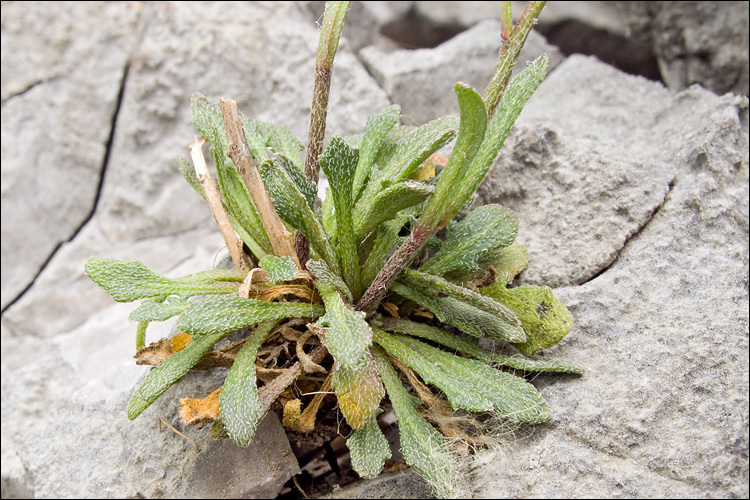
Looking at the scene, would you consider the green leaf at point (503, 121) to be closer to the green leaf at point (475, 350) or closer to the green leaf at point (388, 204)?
the green leaf at point (388, 204)

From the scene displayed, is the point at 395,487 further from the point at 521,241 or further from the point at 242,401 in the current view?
the point at 521,241

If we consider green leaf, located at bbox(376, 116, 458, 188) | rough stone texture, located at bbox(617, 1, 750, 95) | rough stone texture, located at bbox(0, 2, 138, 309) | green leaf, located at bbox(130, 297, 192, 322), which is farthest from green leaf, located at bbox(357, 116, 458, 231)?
rough stone texture, located at bbox(0, 2, 138, 309)

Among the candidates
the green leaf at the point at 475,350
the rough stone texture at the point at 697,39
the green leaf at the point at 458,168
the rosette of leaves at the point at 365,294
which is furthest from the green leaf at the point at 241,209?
the rough stone texture at the point at 697,39

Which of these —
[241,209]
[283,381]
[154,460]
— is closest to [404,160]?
[241,209]

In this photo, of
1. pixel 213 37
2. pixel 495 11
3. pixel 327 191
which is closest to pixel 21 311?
pixel 213 37

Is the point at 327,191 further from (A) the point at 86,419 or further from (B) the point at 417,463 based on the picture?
(A) the point at 86,419

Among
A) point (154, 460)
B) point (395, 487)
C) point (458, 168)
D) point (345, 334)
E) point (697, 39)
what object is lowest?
point (154, 460)
